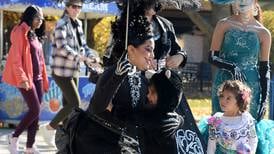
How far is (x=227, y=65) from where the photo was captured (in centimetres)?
573

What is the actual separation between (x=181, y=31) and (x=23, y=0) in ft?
61.4

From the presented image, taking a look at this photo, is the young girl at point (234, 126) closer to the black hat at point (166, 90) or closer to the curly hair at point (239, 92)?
the curly hair at point (239, 92)

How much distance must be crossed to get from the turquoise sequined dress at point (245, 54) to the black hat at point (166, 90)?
6.25 ft

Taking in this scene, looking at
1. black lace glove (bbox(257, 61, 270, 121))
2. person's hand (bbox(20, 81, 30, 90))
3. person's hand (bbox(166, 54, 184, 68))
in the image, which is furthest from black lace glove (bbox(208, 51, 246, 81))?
person's hand (bbox(20, 81, 30, 90))

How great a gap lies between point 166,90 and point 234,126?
4.59 ft

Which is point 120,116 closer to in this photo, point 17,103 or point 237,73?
point 237,73

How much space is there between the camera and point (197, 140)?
4418 mm

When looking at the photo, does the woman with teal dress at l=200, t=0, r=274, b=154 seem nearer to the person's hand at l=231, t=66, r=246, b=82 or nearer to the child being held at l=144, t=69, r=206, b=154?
the person's hand at l=231, t=66, r=246, b=82

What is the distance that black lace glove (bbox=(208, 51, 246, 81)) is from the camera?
5.74 m

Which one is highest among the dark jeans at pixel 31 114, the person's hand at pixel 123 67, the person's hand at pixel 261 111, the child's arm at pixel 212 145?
the person's hand at pixel 123 67

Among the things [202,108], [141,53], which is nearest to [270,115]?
[141,53]

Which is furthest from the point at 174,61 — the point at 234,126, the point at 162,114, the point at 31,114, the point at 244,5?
the point at 31,114

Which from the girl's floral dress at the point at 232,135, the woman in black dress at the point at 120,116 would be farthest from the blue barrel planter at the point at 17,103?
the woman in black dress at the point at 120,116

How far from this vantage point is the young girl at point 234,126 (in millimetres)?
5203
